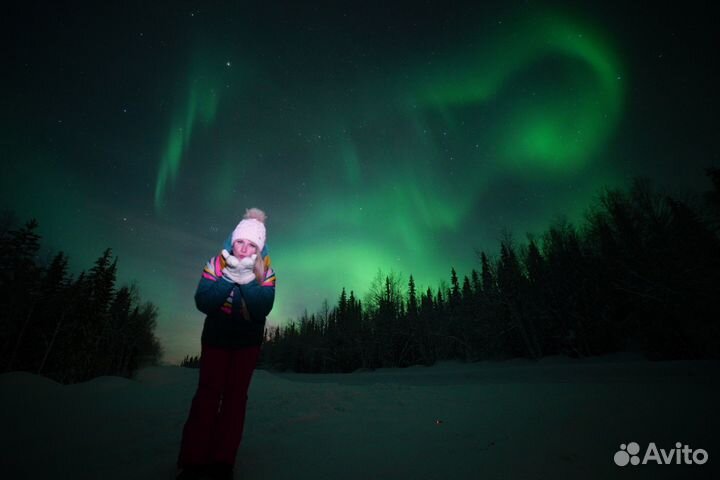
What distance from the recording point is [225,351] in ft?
9.09

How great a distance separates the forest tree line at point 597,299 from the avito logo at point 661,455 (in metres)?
23.5

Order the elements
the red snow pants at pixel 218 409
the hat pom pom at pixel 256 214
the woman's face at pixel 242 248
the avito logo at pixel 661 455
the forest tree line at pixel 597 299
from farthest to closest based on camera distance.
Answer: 1. the forest tree line at pixel 597 299
2. the hat pom pom at pixel 256 214
3. the woman's face at pixel 242 248
4. the avito logo at pixel 661 455
5. the red snow pants at pixel 218 409

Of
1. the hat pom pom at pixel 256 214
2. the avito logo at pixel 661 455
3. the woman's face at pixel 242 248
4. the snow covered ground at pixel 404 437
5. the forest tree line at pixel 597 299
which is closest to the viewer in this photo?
the snow covered ground at pixel 404 437

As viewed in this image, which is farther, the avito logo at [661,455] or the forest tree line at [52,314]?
the forest tree line at [52,314]

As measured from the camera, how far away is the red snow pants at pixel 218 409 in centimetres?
236

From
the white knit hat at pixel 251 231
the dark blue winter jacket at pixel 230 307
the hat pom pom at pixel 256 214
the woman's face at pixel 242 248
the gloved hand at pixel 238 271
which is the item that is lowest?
the dark blue winter jacket at pixel 230 307

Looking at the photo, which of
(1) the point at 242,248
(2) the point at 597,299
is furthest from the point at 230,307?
(2) the point at 597,299

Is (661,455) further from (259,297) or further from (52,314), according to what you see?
(52,314)

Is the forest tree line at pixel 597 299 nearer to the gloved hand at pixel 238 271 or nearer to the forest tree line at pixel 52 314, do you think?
the gloved hand at pixel 238 271

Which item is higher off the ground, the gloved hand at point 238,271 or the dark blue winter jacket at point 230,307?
the gloved hand at point 238,271

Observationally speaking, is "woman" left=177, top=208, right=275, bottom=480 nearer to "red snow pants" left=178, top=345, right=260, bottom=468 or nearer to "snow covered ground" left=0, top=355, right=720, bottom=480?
"red snow pants" left=178, top=345, right=260, bottom=468

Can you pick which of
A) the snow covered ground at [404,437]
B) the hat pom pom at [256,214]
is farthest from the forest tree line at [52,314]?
the hat pom pom at [256,214]

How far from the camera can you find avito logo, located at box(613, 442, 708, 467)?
2676 millimetres

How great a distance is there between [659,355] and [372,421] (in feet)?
95.0
